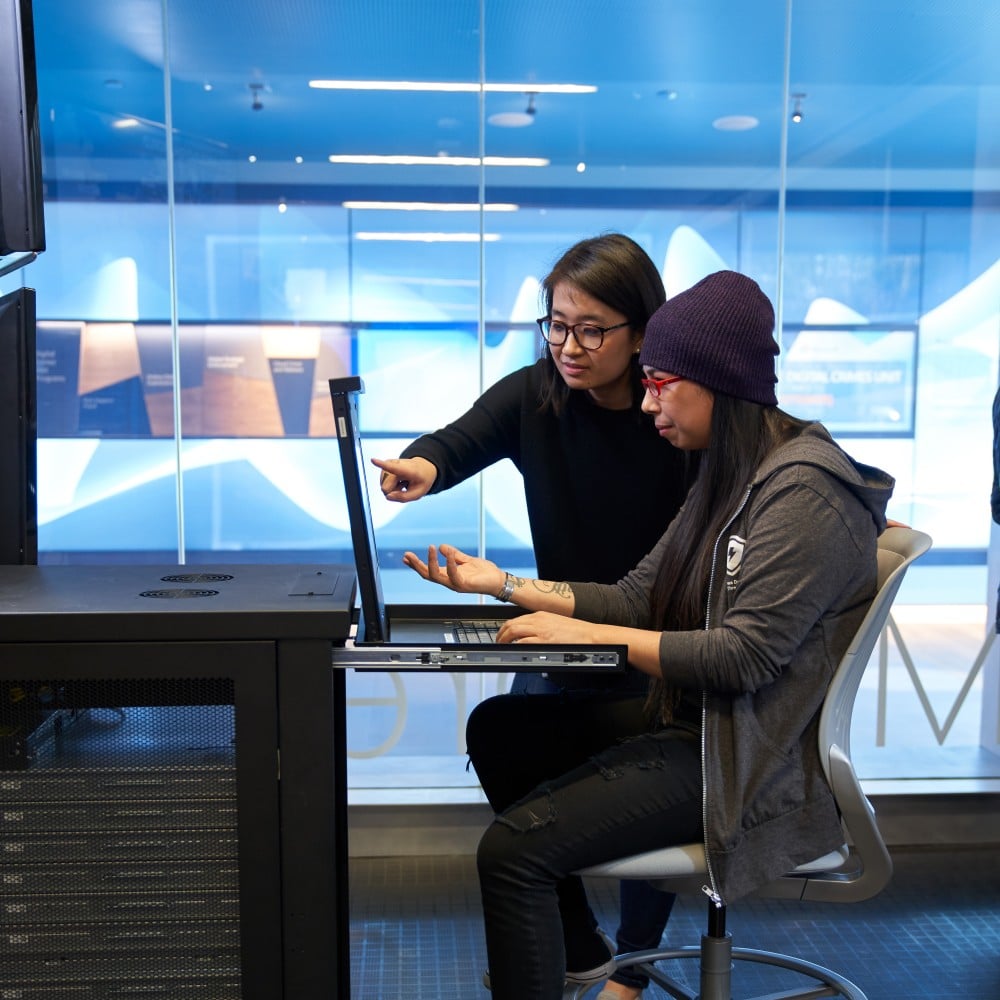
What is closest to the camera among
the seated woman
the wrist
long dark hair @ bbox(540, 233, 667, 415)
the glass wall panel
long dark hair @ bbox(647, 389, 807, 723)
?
the seated woman

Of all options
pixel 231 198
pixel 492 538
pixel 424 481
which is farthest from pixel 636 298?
pixel 231 198

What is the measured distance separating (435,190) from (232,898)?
7.23ft

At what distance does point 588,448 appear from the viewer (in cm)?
182

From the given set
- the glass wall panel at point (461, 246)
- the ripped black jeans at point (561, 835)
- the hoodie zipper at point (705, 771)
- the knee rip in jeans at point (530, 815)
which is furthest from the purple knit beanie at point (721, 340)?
the glass wall panel at point (461, 246)

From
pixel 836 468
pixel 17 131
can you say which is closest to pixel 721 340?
pixel 836 468

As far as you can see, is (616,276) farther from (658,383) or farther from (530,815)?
(530,815)

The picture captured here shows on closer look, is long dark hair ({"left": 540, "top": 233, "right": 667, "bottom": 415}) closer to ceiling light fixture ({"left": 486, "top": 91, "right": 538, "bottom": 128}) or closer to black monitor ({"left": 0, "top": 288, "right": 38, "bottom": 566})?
black monitor ({"left": 0, "top": 288, "right": 38, "bottom": 566})

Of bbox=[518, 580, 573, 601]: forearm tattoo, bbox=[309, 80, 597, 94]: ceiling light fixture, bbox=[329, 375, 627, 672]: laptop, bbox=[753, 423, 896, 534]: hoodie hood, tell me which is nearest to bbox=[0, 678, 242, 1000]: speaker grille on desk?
bbox=[329, 375, 627, 672]: laptop

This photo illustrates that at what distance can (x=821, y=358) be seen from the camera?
9.87 feet

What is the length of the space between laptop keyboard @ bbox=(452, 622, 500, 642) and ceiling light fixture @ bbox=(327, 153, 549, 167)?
6.06ft

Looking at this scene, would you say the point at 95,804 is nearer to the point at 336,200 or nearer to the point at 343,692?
the point at 343,692

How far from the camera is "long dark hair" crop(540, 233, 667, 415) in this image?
1698 millimetres

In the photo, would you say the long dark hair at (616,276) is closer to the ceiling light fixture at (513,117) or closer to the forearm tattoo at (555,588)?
the forearm tattoo at (555,588)

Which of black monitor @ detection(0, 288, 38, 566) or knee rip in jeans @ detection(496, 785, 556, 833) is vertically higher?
black monitor @ detection(0, 288, 38, 566)
